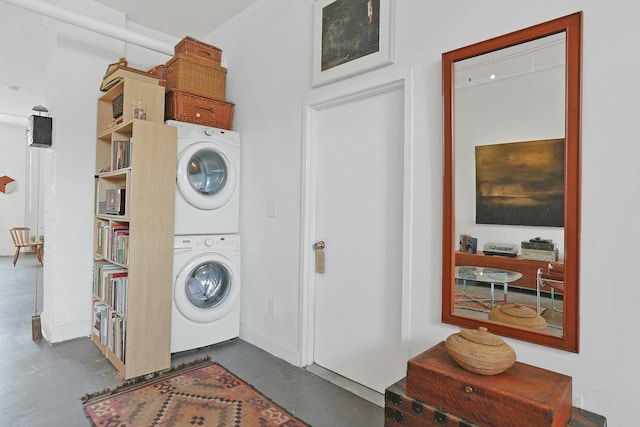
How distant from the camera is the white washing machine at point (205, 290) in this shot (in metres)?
2.68

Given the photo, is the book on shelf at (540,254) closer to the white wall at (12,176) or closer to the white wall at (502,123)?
the white wall at (502,123)

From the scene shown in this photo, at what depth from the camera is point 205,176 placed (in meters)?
2.98

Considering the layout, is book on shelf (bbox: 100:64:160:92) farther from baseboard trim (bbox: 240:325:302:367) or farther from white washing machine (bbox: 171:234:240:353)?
baseboard trim (bbox: 240:325:302:367)

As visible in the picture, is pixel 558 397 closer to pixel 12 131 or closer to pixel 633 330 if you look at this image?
pixel 633 330

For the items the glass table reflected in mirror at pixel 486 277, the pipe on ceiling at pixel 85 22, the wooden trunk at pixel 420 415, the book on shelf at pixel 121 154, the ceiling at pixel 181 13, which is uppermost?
the ceiling at pixel 181 13

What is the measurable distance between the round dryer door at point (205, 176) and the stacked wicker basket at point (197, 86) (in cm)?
27

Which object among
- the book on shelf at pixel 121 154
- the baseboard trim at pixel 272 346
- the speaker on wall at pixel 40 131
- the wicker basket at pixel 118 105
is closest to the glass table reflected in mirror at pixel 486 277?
the baseboard trim at pixel 272 346

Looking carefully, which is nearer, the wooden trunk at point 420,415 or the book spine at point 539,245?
the wooden trunk at point 420,415

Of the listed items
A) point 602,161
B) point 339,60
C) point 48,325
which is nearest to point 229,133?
point 339,60

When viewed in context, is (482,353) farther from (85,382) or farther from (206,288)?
(85,382)

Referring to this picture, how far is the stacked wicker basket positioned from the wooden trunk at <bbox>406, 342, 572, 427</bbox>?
2472 mm

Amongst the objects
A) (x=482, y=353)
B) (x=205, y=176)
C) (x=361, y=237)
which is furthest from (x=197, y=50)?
(x=482, y=353)

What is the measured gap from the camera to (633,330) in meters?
1.31

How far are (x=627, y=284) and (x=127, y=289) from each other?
265cm
